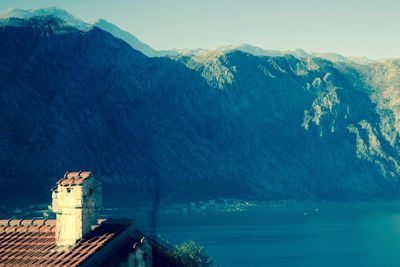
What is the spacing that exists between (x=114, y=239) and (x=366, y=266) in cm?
17796

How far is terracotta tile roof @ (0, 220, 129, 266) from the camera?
14.7m

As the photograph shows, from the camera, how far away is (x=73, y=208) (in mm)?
15336

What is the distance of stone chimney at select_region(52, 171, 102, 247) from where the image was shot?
601 inches

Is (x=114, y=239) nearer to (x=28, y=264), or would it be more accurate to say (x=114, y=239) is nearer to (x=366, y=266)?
(x=28, y=264)

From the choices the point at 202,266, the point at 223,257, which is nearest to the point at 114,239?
the point at 202,266

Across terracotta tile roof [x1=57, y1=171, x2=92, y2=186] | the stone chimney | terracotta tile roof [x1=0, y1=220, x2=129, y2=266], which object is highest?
Answer: terracotta tile roof [x1=57, y1=171, x2=92, y2=186]

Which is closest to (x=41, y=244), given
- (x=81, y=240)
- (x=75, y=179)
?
(x=81, y=240)

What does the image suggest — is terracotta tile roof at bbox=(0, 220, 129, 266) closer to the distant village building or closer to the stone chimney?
the distant village building

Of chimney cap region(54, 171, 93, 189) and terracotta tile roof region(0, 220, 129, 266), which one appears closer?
terracotta tile roof region(0, 220, 129, 266)

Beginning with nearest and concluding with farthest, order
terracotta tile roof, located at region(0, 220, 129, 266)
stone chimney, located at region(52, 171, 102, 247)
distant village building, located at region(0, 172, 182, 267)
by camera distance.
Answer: terracotta tile roof, located at region(0, 220, 129, 266) → distant village building, located at region(0, 172, 182, 267) → stone chimney, located at region(52, 171, 102, 247)

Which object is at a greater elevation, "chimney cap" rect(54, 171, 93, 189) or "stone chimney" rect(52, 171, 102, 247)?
"chimney cap" rect(54, 171, 93, 189)

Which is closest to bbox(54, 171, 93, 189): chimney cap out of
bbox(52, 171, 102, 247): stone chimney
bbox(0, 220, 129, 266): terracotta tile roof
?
bbox(52, 171, 102, 247): stone chimney

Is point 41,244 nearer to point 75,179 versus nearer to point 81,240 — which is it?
point 81,240

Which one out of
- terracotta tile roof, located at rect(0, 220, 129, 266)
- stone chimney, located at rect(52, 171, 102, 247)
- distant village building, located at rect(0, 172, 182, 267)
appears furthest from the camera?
stone chimney, located at rect(52, 171, 102, 247)
